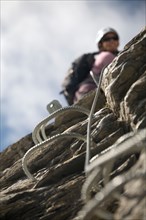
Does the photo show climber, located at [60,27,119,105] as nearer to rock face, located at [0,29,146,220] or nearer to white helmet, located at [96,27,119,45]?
white helmet, located at [96,27,119,45]

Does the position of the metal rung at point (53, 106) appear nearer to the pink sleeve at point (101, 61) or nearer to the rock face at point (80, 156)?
the rock face at point (80, 156)

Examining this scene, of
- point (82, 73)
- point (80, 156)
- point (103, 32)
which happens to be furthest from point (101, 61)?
point (80, 156)

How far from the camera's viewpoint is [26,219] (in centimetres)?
714

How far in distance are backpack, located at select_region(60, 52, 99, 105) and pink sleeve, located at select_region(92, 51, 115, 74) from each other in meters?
0.19

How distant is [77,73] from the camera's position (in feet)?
37.6

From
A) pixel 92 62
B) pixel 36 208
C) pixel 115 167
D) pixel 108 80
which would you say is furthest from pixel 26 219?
pixel 92 62

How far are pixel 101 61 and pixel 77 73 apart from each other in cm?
63

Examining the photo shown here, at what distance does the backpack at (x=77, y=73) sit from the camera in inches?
452

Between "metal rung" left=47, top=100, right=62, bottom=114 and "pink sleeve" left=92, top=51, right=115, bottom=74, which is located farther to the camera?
"pink sleeve" left=92, top=51, right=115, bottom=74

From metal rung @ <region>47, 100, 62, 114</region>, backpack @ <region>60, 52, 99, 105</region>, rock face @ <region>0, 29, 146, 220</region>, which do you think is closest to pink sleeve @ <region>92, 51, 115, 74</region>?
backpack @ <region>60, 52, 99, 105</region>

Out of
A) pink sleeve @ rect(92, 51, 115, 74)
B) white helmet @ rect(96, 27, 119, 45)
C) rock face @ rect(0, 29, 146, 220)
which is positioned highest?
white helmet @ rect(96, 27, 119, 45)

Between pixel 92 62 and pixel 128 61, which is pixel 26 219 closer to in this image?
pixel 128 61

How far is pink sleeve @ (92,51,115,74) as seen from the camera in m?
11.2

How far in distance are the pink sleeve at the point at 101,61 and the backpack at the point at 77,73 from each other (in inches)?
7.6
